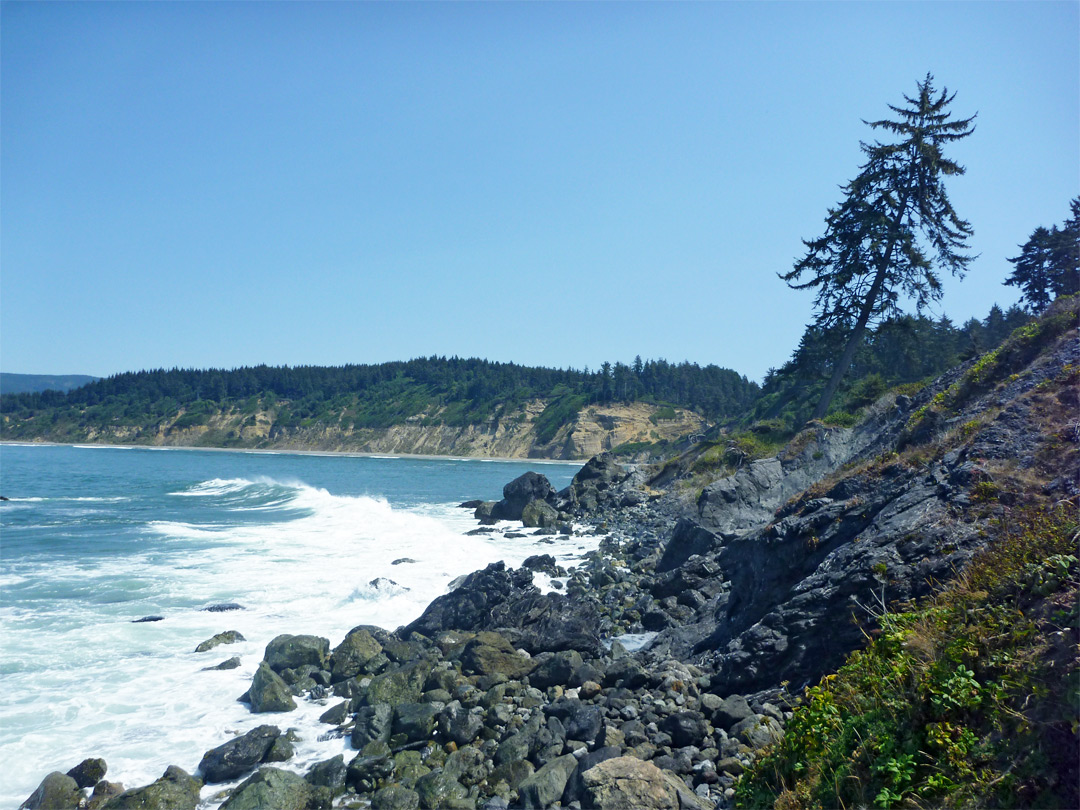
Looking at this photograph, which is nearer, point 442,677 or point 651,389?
point 442,677

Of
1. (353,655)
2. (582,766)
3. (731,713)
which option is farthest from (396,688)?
(731,713)

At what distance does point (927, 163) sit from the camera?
79.5 ft

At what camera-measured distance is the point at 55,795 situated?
8289mm

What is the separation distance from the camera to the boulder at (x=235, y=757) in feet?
29.0

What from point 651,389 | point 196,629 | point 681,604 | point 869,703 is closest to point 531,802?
point 869,703

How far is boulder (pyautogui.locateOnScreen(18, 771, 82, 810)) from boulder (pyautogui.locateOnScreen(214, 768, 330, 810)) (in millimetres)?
2078

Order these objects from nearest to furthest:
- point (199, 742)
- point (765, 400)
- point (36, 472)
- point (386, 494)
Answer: point (199, 742)
point (386, 494)
point (765, 400)
point (36, 472)

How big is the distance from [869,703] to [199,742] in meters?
9.36

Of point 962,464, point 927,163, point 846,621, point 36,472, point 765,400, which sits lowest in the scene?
point 36,472

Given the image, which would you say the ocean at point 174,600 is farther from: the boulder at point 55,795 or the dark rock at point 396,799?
the dark rock at point 396,799

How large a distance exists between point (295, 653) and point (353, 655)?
1.06 m

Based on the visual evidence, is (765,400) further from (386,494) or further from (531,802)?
(531,802)

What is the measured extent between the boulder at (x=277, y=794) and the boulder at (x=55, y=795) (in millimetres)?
2078

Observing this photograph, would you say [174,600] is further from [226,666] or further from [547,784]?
[547,784]
